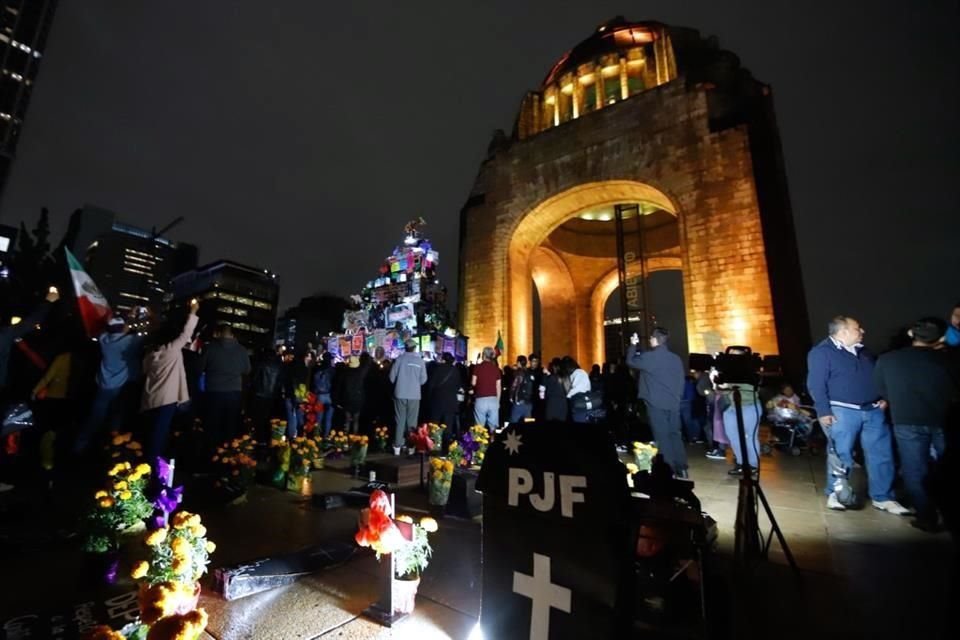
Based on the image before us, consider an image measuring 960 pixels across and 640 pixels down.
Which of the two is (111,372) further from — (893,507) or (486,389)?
(893,507)

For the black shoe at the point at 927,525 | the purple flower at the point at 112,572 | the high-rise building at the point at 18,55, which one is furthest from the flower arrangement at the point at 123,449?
the high-rise building at the point at 18,55

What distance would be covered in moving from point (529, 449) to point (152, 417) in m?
4.59

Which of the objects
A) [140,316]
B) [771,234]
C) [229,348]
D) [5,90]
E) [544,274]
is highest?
[5,90]

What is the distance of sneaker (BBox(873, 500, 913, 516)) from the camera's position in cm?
382

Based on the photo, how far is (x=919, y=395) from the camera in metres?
3.78

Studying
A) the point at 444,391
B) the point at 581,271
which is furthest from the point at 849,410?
the point at 581,271

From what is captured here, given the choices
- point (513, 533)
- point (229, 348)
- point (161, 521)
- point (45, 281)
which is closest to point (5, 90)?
point (45, 281)

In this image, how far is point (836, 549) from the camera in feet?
9.76

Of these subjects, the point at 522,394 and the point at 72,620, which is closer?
the point at 72,620

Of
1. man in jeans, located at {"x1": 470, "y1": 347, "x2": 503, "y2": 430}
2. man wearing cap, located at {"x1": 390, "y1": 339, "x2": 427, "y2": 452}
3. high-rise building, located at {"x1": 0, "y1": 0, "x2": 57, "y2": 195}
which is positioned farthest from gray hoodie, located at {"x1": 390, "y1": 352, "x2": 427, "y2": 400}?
high-rise building, located at {"x1": 0, "y1": 0, "x2": 57, "y2": 195}

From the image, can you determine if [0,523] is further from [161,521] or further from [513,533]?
[513,533]

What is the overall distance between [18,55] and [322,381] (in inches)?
2151

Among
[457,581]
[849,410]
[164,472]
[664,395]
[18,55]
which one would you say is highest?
[18,55]

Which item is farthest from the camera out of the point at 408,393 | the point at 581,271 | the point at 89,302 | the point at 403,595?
the point at 581,271
